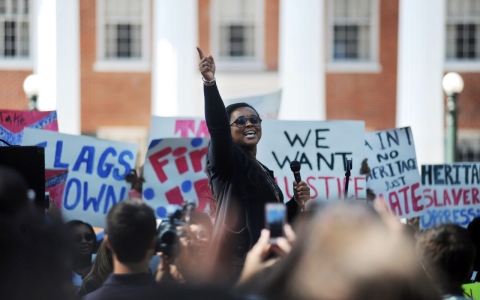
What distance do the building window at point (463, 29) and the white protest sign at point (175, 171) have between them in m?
16.5

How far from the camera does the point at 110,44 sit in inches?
918

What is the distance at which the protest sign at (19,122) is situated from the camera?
287 inches

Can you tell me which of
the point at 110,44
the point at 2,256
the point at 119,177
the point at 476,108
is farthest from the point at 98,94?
the point at 2,256

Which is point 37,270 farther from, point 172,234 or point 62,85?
point 62,85

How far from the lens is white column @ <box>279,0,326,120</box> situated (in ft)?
62.5

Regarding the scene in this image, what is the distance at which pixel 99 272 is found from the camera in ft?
15.9

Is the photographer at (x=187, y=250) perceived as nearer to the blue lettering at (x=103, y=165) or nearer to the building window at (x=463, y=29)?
the blue lettering at (x=103, y=165)

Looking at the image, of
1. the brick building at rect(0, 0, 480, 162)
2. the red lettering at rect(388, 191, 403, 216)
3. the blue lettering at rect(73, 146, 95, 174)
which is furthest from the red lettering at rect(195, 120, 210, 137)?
the brick building at rect(0, 0, 480, 162)

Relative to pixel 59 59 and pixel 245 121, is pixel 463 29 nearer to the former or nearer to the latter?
pixel 59 59

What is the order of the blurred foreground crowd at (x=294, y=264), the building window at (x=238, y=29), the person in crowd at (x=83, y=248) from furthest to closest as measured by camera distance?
the building window at (x=238, y=29), the person in crowd at (x=83, y=248), the blurred foreground crowd at (x=294, y=264)

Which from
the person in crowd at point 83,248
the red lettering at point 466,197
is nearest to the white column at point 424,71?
the red lettering at point 466,197

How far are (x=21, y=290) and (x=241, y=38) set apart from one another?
69.8 ft

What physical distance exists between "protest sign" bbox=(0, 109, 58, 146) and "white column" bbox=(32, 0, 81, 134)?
10524 millimetres

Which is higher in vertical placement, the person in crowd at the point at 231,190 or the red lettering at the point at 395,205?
the person in crowd at the point at 231,190
